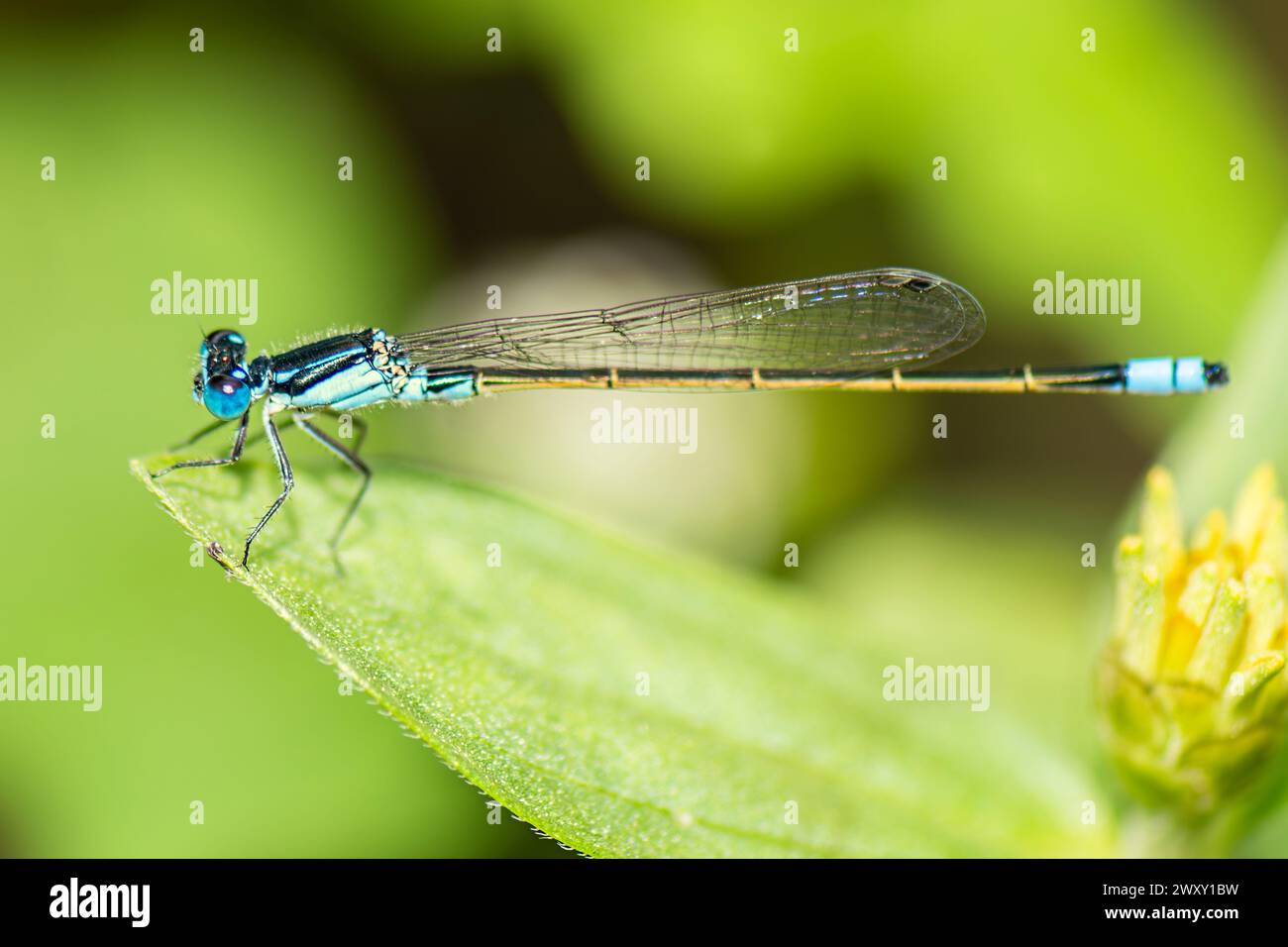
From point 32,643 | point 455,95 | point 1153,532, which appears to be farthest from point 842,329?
point 32,643

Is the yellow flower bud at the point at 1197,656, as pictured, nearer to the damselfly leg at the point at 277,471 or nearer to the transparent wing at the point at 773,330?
the transparent wing at the point at 773,330

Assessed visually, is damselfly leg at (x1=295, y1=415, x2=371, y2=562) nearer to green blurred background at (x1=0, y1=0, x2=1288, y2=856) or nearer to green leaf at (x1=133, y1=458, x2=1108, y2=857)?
green leaf at (x1=133, y1=458, x2=1108, y2=857)

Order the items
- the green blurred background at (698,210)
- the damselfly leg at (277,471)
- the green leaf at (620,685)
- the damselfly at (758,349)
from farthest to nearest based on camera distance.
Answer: the green blurred background at (698,210) → the damselfly at (758,349) → the damselfly leg at (277,471) → the green leaf at (620,685)

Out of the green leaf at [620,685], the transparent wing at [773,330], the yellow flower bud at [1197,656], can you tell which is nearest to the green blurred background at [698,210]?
the transparent wing at [773,330]

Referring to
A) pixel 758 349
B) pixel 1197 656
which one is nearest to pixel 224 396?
pixel 758 349

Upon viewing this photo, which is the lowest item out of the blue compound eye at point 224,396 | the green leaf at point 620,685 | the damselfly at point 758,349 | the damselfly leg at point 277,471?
the green leaf at point 620,685

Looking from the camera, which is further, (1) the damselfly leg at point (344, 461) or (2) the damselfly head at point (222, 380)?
(2) the damselfly head at point (222, 380)
